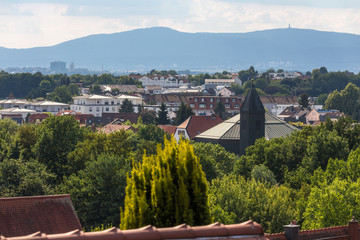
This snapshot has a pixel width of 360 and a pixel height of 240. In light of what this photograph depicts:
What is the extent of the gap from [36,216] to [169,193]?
13.5 meters

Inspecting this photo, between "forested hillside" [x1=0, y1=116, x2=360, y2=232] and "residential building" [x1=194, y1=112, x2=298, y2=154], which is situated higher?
"forested hillside" [x1=0, y1=116, x2=360, y2=232]

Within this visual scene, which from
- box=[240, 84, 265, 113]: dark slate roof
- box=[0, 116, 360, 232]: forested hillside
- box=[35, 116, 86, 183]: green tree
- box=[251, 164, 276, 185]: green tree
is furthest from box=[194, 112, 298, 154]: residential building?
box=[251, 164, 276, 185]: green tree

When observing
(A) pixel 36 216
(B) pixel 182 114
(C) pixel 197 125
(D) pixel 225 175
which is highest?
(A) pixel 36 216

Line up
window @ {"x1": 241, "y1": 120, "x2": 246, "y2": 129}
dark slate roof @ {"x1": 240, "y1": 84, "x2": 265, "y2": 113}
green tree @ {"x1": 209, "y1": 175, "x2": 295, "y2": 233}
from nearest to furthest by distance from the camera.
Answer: green tree @ {"x1": 209, "y1": 175, "x2": 295, "y2": 233} < dark slate roof @ {"x1": 240, "y1": 84, "x2": 265, "y2": 113} < window @ {"x1": 241, "y1": 120, "x2": 246, "y2": 129}

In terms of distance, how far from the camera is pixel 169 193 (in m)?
22.7

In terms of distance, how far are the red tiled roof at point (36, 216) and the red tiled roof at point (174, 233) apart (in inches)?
639

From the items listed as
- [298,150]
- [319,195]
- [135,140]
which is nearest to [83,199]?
[319,195]

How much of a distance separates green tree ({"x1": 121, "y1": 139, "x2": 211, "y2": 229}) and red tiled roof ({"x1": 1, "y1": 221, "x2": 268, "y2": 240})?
3.75 metres

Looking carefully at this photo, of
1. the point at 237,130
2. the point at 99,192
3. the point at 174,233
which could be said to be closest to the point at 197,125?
the point at 237,130

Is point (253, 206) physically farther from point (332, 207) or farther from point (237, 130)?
point (237, 130)

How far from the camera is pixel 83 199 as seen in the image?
52812 mm

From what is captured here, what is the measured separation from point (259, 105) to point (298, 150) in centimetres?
2941

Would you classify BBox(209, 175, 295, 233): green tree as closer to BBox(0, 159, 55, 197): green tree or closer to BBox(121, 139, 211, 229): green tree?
BBox(0, 159, 55, 197): green tree

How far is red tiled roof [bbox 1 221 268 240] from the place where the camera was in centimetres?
1683
